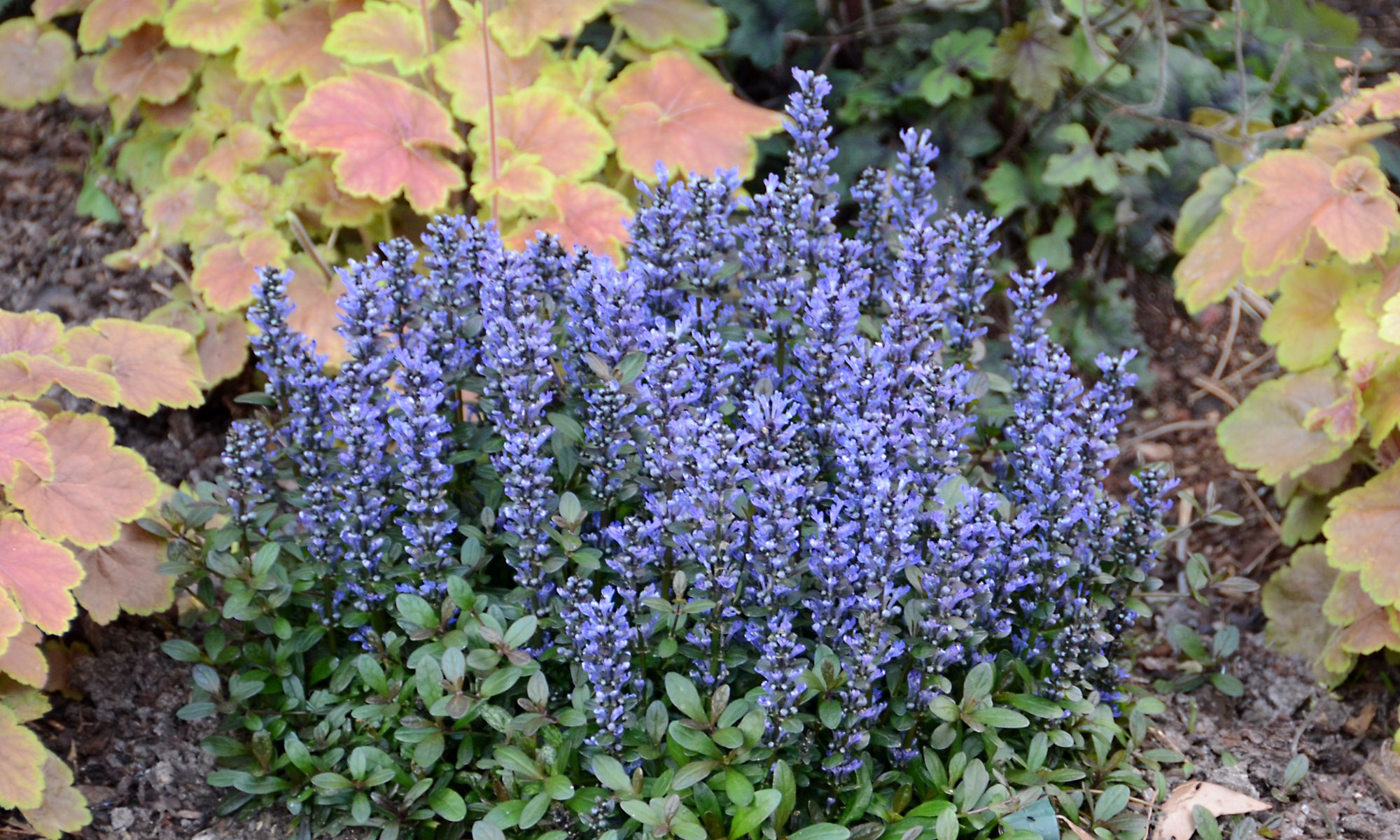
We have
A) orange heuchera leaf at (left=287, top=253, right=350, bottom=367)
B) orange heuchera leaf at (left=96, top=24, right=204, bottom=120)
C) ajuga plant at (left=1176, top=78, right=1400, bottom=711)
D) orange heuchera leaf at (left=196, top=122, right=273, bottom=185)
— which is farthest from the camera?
orange heuchera leaf at (left=96, top=24, right=204, bottom=120)

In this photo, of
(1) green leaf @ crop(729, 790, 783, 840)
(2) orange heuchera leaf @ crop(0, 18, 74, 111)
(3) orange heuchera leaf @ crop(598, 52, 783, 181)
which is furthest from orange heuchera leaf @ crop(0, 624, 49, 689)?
(2) orange heuchera leaf @ crop(0, 18, 74, 111)

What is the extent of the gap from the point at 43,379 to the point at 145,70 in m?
1.92

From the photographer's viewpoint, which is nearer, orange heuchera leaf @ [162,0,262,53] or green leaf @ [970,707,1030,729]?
green leaf @ [970,707,1030,729]

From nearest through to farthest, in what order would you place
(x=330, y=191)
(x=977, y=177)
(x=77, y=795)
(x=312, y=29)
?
(x=77, y=795), (x=330, y=191), (x=312, y=29), (x=977, y=177)

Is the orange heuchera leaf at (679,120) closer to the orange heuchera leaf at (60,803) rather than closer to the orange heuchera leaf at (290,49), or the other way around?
the orange heuchera leaf at (290,49)

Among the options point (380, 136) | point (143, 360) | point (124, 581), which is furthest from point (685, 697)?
point (380, 136)

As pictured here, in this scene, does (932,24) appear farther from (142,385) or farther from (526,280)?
(142,385)

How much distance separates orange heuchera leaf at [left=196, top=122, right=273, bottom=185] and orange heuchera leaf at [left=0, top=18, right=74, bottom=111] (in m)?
0.82

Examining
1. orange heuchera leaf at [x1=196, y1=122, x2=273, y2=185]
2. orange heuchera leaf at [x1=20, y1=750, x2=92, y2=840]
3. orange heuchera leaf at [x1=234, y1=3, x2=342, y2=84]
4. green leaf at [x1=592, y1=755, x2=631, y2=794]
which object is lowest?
orange heuchera leaf at [x1=20, y1=750, x2=92, y2=840]

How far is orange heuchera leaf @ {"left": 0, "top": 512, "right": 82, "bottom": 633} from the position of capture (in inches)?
94.8

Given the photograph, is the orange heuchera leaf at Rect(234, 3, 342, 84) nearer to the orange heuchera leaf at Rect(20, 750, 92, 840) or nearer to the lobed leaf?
the orange heuchera leaf at Rect(20, 750, 92, 840)

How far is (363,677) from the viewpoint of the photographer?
257 cm

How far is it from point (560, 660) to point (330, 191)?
1898 millimetres

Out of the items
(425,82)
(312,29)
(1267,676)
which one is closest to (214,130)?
(312,29)
